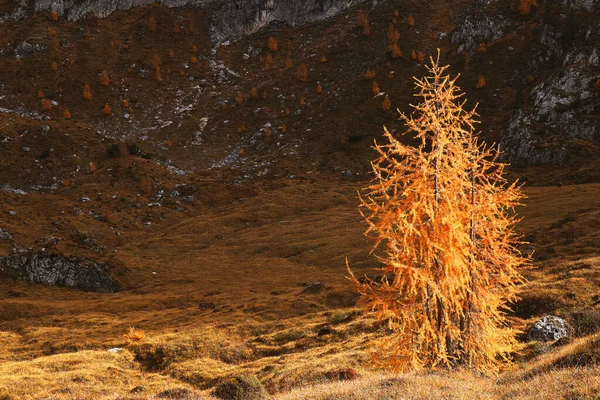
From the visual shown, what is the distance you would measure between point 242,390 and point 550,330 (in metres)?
16.1

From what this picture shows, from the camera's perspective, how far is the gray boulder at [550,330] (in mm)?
24047

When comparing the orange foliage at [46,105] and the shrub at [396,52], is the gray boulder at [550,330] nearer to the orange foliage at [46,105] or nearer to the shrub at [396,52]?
the shrub at [396,52]

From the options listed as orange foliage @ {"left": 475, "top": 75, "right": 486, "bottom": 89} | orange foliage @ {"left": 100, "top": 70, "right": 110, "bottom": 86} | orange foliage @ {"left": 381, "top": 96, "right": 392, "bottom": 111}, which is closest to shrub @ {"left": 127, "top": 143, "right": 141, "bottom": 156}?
orange foliage @ {"left": 100, "top": 70, "right": 110, "bottom": 86}

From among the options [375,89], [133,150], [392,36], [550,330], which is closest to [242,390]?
[550,330]

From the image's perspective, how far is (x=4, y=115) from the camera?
87.8 m

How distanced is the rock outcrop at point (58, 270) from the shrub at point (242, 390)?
35889 millimetres

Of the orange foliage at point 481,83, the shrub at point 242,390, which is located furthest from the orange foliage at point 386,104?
the shrub at point 242,390

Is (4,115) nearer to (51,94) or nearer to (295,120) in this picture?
(51,94)

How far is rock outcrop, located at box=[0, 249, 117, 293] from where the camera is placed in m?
50.9

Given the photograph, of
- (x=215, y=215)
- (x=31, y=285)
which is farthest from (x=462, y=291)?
(x=215, y=215)

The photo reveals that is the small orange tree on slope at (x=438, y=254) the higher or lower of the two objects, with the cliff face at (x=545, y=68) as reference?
lower

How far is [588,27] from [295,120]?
187 feet

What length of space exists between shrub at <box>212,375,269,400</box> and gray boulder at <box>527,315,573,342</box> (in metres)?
14.5

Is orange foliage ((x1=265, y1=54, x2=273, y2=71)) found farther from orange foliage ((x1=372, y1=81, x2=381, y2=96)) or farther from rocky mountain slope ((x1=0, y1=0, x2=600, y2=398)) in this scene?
orange foliage ((x1=372, y1=81, x2=381, y2=96))
